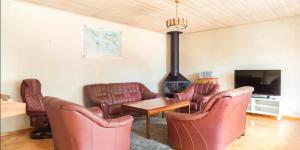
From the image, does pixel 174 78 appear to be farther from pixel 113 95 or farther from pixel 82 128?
pixel 82 128

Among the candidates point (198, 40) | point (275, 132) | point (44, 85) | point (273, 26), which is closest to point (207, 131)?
point (275, 132)

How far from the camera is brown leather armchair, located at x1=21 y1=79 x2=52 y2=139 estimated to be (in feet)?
11.1

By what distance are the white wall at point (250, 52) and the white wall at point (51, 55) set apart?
6.84 feet

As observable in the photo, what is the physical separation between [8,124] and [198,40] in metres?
5.31

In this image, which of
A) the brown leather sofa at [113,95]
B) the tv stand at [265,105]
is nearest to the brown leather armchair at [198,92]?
the brown leather sofa at [113,95]

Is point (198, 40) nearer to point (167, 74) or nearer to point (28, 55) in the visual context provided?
point (167, 74)

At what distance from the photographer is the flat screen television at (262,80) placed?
469 cm

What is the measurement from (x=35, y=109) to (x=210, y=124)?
2.86 m

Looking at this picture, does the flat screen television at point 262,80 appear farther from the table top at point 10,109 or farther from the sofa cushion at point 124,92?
the table top at point 10,109

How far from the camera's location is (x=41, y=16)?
387 cm

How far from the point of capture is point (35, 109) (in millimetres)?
3393

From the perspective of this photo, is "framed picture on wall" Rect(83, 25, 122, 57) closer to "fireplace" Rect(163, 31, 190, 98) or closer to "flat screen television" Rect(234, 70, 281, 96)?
"fireplace" Rect(163, 31, 190, 98)

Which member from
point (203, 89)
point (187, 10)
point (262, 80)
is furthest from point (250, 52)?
point (187, 10)

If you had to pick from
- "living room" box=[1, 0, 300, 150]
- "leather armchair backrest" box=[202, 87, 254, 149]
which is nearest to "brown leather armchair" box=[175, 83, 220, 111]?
"living room" box=[1, 0, 300, 150]
